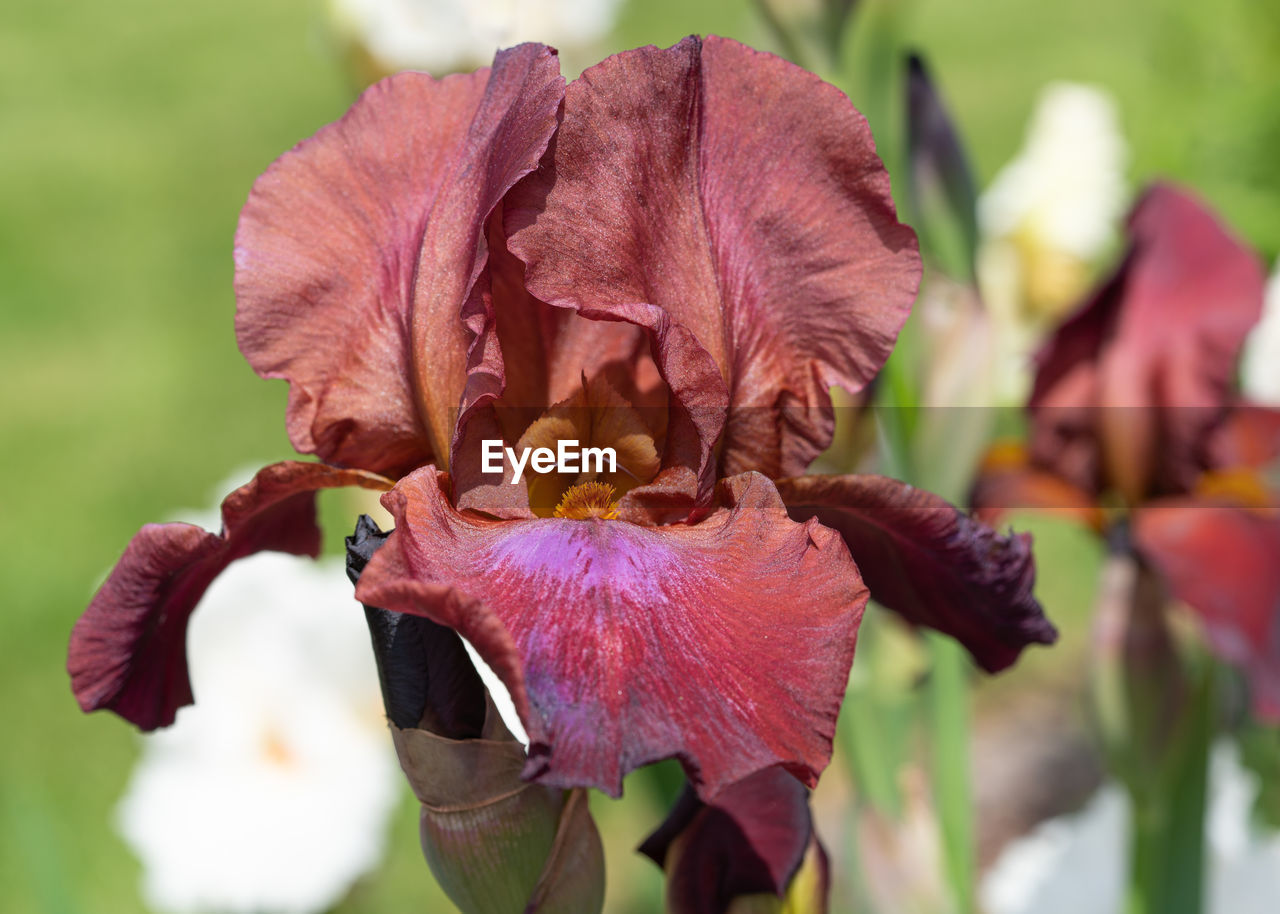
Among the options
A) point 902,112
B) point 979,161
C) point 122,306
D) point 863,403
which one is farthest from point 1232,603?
point 122,306

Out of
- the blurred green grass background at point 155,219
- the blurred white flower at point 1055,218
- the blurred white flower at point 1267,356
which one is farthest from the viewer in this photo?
the blurred green grass background at point 155,219

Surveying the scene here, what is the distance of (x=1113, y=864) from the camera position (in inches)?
44.3

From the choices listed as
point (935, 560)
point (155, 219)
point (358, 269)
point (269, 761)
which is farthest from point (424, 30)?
point (155, 219)

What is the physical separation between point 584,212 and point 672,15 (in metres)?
4.59

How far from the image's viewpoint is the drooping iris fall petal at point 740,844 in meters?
0.57

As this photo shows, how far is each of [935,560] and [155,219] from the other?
374 centimetres

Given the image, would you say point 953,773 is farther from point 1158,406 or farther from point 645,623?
point 645,623

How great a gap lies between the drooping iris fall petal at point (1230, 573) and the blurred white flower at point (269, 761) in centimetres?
67

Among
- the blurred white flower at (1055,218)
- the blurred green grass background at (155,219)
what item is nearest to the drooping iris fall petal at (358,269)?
the blurred green grass background at (155,219)

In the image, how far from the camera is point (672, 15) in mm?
4793

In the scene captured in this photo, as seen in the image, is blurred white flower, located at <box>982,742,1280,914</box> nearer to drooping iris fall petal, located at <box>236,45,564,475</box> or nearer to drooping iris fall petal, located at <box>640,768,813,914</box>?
drooping iris fall petal, located at <box>640,768,813,914</box>

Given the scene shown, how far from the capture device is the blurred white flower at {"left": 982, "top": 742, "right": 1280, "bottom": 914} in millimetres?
1056

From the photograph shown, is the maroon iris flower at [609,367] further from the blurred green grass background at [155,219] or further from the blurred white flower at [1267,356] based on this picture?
the blurred white flower at [1267,356]

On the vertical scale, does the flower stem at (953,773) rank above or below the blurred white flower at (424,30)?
below
